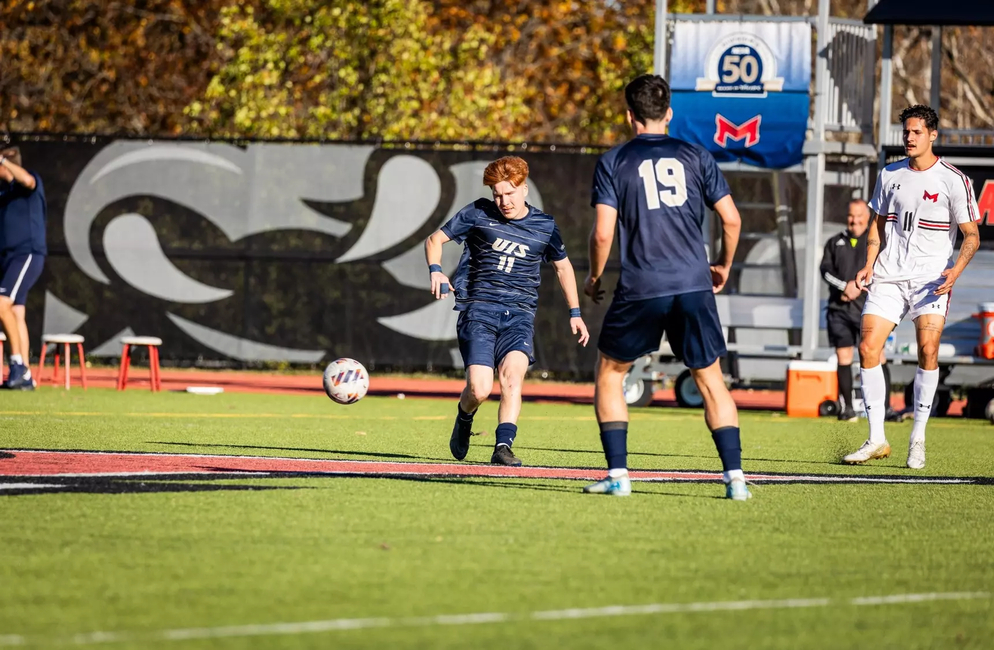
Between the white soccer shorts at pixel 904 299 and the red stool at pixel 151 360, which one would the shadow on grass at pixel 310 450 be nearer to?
the white soccer shorts at pixel 904 299

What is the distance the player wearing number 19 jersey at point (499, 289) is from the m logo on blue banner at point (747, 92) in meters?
7.50

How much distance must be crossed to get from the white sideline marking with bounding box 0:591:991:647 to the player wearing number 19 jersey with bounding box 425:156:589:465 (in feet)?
14.1

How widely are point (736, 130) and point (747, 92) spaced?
44cm

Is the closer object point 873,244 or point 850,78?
point 873,244

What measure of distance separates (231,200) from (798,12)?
18.6 meters

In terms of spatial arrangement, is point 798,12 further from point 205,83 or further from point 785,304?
point 785,304

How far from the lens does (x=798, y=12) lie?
3425 cm

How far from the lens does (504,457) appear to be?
30.0ft

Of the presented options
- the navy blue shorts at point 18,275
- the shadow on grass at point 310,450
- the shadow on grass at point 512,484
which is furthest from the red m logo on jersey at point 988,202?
the navy blue shorts at point 18,275

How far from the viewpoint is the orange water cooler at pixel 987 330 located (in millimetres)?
15484

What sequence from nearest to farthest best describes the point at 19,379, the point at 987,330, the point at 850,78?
the point at 19,379 → the point at 987,330 → the point at 850,78

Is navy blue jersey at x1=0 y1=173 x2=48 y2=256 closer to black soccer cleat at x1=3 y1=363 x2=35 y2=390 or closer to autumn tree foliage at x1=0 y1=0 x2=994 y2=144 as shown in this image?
black soccer cleat at x1=3 y1=363 x2=35 y2=390

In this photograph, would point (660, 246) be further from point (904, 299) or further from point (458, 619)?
point (904, 299)

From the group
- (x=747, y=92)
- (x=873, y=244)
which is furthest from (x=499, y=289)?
(x=747, y=92)
